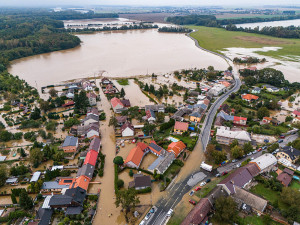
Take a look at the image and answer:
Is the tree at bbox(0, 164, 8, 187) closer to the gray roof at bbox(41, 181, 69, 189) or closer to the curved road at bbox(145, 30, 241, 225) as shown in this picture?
the gray roof at bbox(41, 181, 69, 189)

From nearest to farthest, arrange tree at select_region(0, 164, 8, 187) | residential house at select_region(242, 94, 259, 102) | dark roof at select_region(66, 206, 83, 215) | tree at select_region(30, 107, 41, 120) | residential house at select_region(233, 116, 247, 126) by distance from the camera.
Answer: dark roof at select_region(66, 206, 83, 215), tree at select_region(0, 164, 8, 187), residential house at select_region(233, 116, 247, 126), tree at select_region(30, 107, 41, 120), residential house at select_region(242, 94, 259, 102)

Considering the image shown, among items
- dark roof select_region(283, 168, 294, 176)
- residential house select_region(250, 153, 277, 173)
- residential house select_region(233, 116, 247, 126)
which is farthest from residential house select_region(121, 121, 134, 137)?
dark roof select_region(283, 168, 294, 176)

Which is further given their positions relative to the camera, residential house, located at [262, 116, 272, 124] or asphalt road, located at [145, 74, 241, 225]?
residential house, located at [262, 116, 272, 124]

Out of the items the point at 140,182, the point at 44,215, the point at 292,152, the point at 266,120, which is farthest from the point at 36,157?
the point at 266,120

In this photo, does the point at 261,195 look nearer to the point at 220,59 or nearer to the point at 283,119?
the point at 283,119

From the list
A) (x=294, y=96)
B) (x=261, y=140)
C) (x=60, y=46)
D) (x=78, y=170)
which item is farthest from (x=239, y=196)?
(x=60, y=46)

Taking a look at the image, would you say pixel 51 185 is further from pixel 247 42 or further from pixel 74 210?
pixel 247 42
